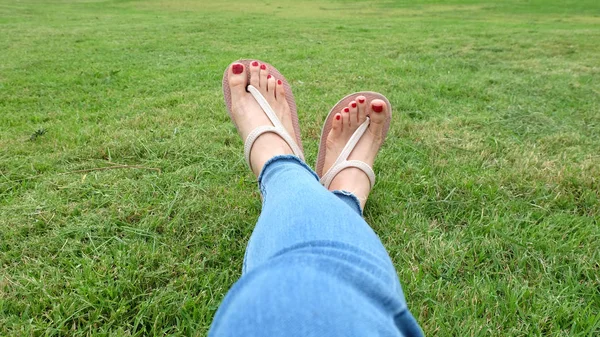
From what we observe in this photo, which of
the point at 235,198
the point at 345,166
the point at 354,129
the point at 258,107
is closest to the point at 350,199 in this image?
the point at 345,166

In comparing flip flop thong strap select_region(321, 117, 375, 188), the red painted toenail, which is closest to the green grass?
flip flop thong strap select_region(321, 117, 375, 188)

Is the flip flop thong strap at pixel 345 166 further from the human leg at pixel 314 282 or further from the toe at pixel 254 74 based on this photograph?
the human leg at pixel 314 282

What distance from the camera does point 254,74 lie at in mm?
1927

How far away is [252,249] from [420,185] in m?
0.95

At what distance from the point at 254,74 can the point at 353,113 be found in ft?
1.75

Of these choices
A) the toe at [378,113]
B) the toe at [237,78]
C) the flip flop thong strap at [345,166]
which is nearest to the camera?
the flip flop thong strap at [345,166]

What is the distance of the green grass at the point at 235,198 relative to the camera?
949 mm

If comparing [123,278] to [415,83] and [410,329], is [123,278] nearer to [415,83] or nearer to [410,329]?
[410,329]

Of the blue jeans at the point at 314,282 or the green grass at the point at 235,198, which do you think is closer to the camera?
the blue jeans at the point at 314,282

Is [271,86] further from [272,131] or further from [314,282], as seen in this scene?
[314,282]

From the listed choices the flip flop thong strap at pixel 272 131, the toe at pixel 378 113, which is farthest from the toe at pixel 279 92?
the toe at pixel 378 113

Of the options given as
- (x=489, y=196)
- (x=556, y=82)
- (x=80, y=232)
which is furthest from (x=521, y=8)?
(x=80, y=232)

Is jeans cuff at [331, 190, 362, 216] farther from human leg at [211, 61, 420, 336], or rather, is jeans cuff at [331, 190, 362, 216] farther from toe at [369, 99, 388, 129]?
toe at [369, 99, 388, 129]

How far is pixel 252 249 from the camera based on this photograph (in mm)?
714
